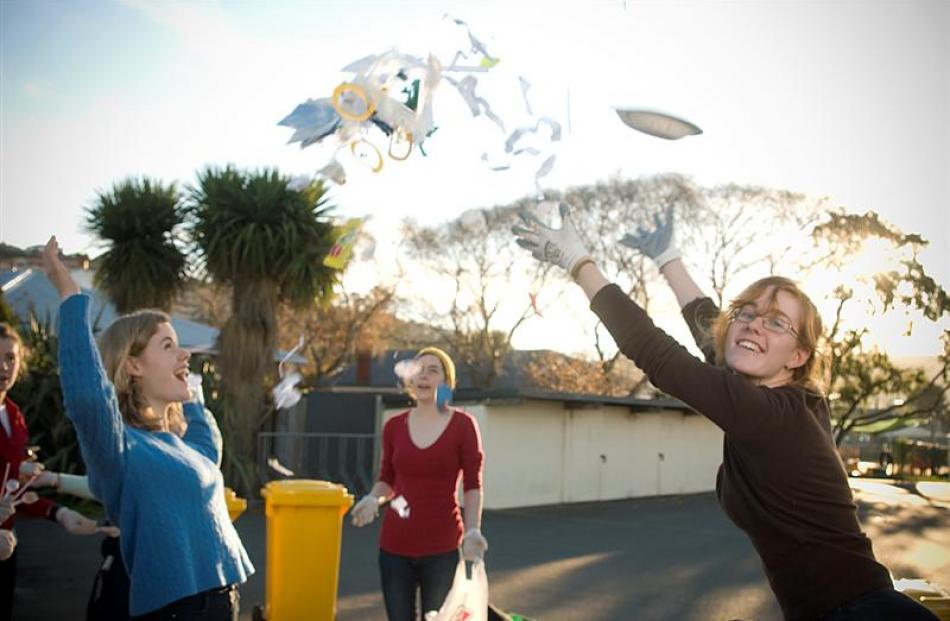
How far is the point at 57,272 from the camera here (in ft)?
8.60

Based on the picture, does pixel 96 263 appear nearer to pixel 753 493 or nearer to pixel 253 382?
pixel 253 382

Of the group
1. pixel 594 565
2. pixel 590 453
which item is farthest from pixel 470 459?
pixel 590 453

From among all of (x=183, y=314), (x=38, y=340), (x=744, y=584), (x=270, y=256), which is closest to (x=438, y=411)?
(x=744, y=584)

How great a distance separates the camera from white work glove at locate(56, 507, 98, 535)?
11.6ft

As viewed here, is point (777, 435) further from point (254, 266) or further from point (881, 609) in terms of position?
point (254, 266)

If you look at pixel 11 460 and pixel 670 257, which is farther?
pixel 11 460

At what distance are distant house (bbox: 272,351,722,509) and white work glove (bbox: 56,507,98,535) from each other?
11.6 m

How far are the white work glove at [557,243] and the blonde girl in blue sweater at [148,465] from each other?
1.27m

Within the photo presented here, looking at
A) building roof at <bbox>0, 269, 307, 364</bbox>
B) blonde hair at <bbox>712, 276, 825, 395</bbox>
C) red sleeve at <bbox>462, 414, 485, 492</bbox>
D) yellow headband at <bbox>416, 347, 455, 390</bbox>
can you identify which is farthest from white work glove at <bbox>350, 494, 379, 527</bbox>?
building roof at <bbox>0, 269, 307, 364</bbox>

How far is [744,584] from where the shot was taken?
9.48 metres

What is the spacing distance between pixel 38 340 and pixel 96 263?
5.29ft

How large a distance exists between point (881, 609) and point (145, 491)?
6.76 ft

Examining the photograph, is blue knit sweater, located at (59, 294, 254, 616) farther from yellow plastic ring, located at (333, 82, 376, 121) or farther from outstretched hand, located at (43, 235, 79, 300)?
yellow plastic ring, located at (333, 82, 376, 121)

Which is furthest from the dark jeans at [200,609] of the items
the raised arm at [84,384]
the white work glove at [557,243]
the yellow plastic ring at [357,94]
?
the yellow plastic ring at [357,94]
